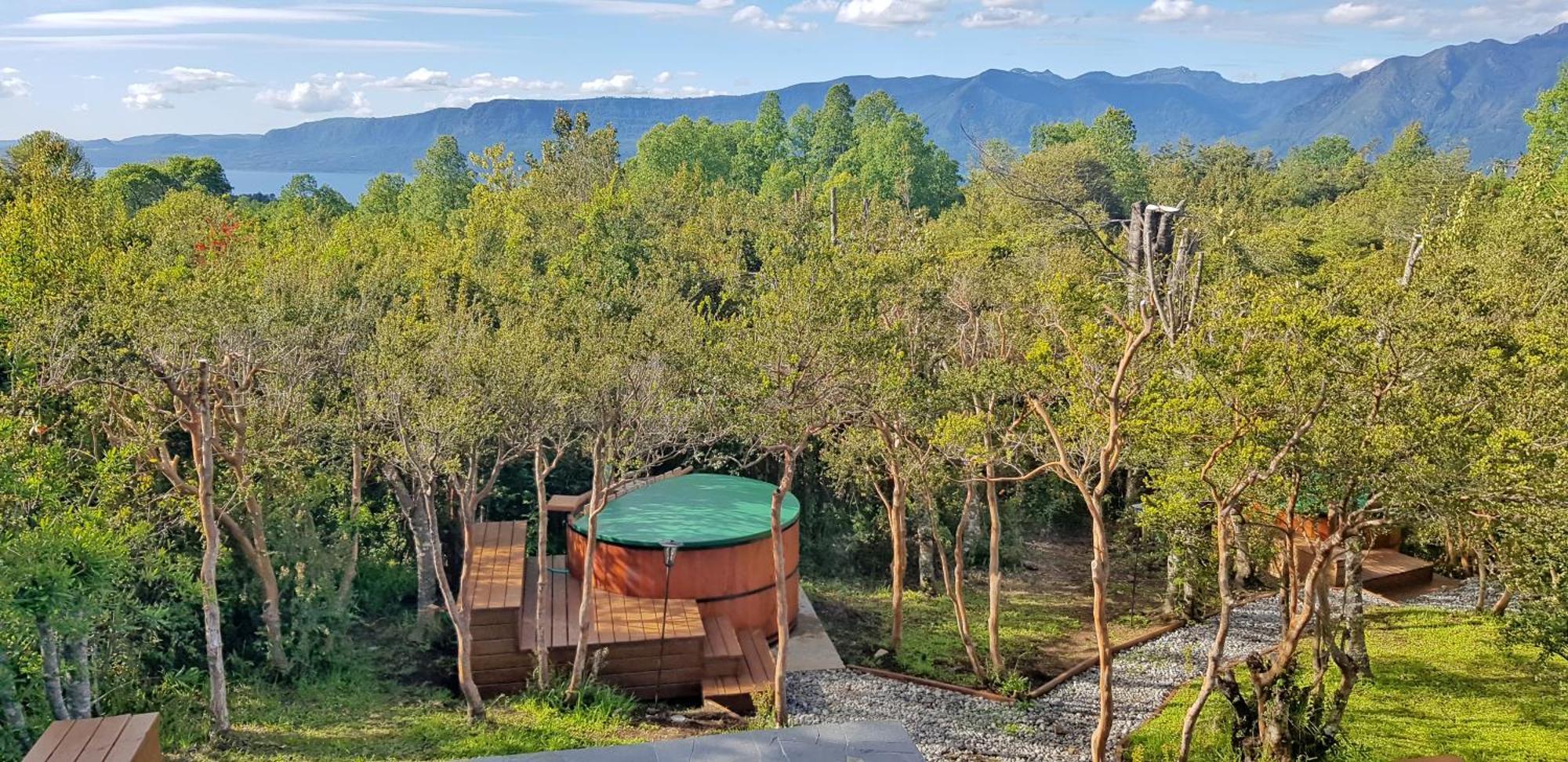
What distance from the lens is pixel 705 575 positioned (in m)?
13.7

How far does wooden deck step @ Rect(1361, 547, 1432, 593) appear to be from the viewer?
16.6 metres

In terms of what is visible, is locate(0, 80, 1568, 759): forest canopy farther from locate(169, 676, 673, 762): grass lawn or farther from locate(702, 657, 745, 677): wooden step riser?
locate(702, 657, 745, 677): wooden step riser

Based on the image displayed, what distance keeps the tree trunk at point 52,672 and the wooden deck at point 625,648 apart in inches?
158

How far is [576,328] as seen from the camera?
43.8ft

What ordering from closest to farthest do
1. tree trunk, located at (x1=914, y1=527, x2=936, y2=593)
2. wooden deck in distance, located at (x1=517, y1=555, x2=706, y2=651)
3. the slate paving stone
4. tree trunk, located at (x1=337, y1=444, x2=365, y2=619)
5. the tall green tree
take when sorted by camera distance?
the slate paving stone < wooden deck in distance, located at (x1=517, y1=555, x2=706, y2=651) < tree trunk, located at (x1=337, y1=444, x2=365, y2=619) < tree trunk, located at (x1=914, y1=527, x2=936, y2=593) < the tall green tree

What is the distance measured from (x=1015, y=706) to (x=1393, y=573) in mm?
8454

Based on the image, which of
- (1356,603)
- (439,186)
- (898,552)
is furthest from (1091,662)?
(439,186)

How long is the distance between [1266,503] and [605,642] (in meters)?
7.68

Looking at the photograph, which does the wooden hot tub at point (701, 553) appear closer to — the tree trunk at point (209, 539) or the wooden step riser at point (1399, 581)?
the tree trunk at point (209, 539)

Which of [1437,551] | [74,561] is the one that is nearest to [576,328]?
[74,561]

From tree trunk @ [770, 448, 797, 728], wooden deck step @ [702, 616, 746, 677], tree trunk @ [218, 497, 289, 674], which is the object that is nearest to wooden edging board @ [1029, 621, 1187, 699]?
tree trunk @ [770, 448, 797, 728]

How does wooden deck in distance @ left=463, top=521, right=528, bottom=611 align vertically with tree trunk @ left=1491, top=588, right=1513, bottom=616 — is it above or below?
above

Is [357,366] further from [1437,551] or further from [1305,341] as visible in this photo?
[1437,551]

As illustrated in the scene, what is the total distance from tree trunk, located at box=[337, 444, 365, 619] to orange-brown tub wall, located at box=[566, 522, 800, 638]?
288 cm
